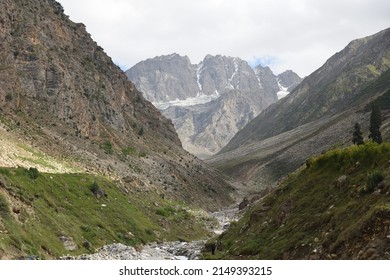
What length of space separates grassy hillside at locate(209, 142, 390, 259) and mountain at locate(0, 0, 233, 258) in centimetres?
1451

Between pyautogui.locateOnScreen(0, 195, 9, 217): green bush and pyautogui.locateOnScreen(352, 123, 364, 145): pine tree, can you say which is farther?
pyautogui.locateOnScreen(352, 123, 364, 145): pine tree

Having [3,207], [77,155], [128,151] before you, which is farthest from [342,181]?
[128,151]

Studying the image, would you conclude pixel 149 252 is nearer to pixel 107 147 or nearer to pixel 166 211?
pixel 166 211

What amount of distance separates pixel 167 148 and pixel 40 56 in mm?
54376

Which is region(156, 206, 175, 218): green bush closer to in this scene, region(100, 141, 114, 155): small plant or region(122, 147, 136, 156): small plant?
region(100, 141, 114, 155): small plant

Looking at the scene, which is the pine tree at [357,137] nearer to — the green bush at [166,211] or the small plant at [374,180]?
the green bush at [166,211]

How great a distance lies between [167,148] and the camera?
136750 millimetres

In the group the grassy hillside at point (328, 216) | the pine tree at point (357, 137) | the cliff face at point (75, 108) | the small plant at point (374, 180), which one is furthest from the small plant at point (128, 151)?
the small plant at point (374, 180)

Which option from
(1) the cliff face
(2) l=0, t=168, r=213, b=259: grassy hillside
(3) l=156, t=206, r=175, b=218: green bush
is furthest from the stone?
(1) the cliff face

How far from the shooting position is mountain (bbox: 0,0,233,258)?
38031mm

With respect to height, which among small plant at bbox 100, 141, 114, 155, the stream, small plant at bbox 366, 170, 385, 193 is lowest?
the stream

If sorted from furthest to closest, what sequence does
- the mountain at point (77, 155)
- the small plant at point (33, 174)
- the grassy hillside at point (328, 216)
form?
1. the small plant at point (33, 174)
2. the mountain at point (77, 155)
3. the grassy hillside at point (328, 216)

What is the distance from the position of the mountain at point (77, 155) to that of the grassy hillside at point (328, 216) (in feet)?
47.6

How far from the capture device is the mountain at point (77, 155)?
38.0 m
